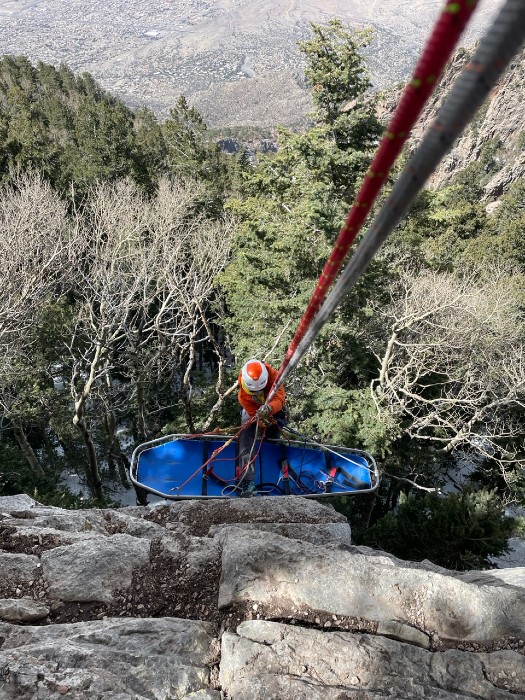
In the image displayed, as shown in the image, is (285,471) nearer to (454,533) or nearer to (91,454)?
(454,533)

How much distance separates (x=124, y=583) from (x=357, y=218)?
401 cm

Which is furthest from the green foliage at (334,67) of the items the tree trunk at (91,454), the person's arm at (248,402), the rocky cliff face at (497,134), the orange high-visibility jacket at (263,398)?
the rocky cliff face at (497,134)

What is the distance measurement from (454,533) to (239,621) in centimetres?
694

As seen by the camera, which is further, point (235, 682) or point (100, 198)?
point (100, 198)

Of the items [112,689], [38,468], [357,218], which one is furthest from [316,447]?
[38,468]

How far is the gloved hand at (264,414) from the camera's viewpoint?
5.68 meters

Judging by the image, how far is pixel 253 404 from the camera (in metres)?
6.42

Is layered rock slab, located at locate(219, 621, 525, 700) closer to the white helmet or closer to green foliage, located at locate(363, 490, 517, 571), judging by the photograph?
the white helmet

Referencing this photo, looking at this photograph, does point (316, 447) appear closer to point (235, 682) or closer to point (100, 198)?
point (235, 682)

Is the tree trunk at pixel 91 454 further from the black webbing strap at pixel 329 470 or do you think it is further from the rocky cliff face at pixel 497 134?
the rocky cliff face at pixel 497 134

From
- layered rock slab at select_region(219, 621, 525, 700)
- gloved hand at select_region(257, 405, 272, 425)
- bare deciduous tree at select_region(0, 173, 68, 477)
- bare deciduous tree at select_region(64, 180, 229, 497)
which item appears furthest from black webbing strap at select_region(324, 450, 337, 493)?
bare deciduous tree at select_region(0, 173, 68, 477)

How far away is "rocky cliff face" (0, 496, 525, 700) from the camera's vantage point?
3.00m

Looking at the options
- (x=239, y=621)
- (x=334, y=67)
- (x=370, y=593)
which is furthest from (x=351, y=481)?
(x=334, y=67)

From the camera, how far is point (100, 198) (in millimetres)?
16766
